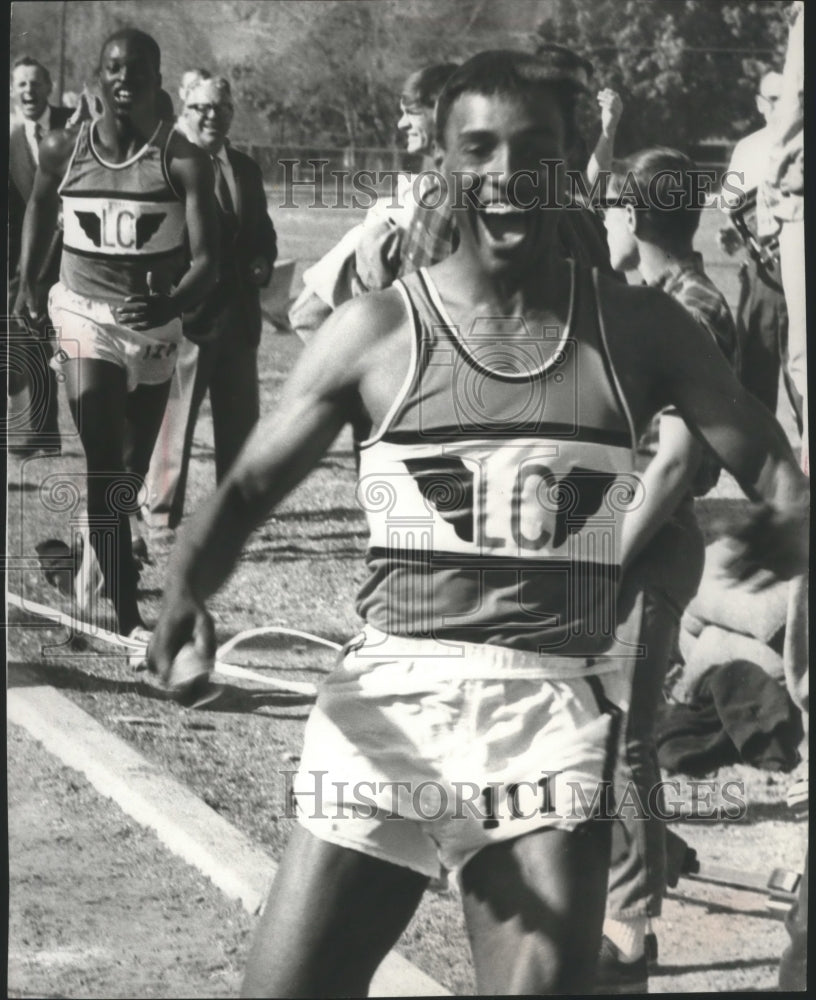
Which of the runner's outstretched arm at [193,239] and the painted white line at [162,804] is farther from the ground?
the runner's outstretched arm at [193,239]

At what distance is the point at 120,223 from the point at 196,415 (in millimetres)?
491

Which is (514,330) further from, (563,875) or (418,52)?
(563,875)

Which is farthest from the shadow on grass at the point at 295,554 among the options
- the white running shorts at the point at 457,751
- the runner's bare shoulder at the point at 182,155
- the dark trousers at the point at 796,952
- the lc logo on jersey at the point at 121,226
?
the dark trousers at the point at 796,952

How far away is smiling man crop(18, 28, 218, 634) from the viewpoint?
340 centimetres

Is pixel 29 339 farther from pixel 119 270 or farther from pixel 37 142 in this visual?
pixel 37 142

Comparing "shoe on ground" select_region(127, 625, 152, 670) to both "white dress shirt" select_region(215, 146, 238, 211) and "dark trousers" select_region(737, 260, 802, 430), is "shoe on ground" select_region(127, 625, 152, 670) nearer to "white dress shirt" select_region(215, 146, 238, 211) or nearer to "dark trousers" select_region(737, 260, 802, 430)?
"white dress shirt" select_region(215, 146, 238, 211)

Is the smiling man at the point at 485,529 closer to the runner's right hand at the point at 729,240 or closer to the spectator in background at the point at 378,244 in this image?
the spectator in background at the point at 378,244

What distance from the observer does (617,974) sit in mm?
3451

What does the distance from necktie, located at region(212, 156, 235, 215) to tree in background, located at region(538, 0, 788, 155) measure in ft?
2.76

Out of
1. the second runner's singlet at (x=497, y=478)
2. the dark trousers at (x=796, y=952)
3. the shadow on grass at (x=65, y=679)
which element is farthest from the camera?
the dark trousers at (x=796, y=952)

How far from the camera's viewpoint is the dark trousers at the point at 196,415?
342cm
